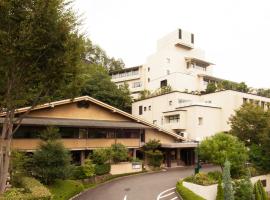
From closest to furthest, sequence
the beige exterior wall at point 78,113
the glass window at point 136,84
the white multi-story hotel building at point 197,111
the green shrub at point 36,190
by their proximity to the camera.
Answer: the green shrub at point 36,190
the beige exterior wall at point 78,113
the white multi-story hotel building at point 197,111
the glass window at point 136,84

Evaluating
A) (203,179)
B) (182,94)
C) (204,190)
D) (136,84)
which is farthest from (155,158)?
(136,84)

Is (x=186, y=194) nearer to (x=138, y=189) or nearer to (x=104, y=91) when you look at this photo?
(x=138, y=189)

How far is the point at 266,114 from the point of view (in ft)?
134

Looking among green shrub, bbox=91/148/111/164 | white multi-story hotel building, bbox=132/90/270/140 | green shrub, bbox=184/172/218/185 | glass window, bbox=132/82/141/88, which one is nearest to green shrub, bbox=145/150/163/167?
green shrub, bbox=91/148/111/164

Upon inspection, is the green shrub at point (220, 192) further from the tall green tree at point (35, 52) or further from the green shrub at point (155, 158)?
the tall green tree at point (35, 52)

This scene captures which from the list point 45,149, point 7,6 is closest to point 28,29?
point 7,6

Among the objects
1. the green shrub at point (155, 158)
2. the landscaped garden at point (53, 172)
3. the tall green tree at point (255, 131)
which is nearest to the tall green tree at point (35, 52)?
the landscaped garden at point (53, 172)

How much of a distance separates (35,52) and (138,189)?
1740 cm

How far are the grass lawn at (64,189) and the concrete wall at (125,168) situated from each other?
848 cm

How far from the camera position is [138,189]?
99.7 ft

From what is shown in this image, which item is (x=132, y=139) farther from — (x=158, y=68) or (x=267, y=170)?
(x=158, y=68)

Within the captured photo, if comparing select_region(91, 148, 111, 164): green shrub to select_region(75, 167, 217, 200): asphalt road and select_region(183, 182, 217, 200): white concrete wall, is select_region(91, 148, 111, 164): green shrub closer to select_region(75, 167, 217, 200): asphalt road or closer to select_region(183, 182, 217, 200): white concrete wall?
select_region(75, 167, 217, 200): asphalt road

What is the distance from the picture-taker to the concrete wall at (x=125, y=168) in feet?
127

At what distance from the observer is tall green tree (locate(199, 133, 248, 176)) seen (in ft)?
111
